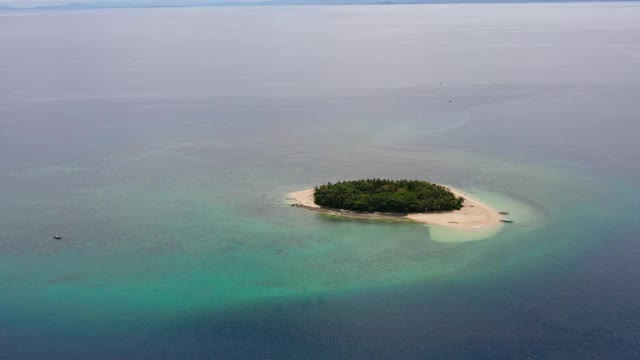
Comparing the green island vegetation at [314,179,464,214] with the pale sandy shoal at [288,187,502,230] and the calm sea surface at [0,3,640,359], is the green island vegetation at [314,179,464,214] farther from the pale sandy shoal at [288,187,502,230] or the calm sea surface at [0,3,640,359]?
the calm sea surface at [0,3,640,359]

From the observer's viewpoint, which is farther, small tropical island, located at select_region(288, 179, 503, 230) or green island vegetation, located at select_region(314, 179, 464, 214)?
green island vegetation, located at select_region(314, 179, 464, 214)

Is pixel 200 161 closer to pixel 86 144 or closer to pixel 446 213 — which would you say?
pixel 86 144

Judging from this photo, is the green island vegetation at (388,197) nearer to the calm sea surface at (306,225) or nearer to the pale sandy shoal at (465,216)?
the pale sandy shoal at (465,216)

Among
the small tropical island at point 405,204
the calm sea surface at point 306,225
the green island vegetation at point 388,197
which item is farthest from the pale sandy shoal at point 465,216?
the calm sea surface at point 306,225

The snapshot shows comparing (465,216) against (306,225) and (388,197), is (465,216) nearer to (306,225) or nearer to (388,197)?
(388,197)

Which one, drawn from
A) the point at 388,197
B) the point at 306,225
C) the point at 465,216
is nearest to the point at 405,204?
the point at 388,197

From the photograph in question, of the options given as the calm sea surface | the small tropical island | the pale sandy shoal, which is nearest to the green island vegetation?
the small tropical island

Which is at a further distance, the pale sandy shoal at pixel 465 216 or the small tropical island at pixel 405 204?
the small tropical island at pixel 405 204
